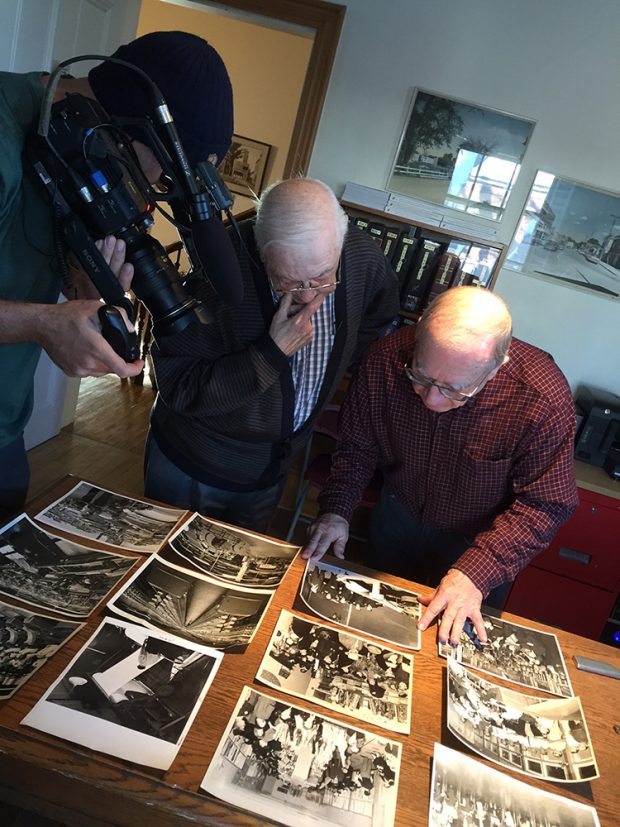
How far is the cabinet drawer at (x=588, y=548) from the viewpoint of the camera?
2.46 meters

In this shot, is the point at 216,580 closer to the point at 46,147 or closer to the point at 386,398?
the point at 386,398

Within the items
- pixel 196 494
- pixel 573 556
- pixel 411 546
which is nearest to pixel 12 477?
pixel 196 494

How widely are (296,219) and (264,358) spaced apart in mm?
274

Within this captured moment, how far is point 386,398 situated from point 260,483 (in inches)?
14.3

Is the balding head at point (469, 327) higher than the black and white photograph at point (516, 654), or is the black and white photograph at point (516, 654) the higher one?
the balding head at point (469, 327)

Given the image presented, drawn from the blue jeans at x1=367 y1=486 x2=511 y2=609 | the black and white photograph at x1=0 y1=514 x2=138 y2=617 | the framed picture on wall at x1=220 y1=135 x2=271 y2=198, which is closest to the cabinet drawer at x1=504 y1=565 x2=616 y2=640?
the blue jeans at x1=367 y1=486 x2=511 y2=609

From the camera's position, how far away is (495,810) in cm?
76

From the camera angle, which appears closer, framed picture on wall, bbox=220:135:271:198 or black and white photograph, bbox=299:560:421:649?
black and white photograph, bbox=299:560:421:649

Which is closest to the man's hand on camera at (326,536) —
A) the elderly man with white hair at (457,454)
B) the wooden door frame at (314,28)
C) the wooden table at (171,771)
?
the elderly man with white hair at (457,454)

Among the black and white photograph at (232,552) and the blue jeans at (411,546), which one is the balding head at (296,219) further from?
the blue jeans at (411,546)

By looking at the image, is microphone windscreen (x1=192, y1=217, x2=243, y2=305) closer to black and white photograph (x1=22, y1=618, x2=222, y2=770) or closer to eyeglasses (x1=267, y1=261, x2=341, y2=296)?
eyeglasses (x1=267, y1=261, x2=341, y2=296)

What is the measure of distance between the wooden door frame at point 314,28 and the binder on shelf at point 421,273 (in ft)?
2.12

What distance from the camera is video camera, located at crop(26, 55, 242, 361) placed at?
79 cm

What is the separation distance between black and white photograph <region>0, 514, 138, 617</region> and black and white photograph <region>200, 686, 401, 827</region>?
0.29 meters
